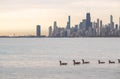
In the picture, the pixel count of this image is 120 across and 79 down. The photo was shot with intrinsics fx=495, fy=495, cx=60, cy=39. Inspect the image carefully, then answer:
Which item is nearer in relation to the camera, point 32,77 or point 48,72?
point 32,77

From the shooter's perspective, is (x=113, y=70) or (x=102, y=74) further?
(x=113, y=70)

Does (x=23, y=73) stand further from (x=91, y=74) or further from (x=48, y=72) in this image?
(x=91, y=74)

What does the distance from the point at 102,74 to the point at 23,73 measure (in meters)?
11.4

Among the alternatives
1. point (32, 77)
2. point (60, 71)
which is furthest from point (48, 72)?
point (32, 77)

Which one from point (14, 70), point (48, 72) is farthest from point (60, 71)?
point (14, 70)

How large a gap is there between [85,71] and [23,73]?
9.54 metres

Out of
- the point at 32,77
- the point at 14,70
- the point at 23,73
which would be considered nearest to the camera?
the point at 32,77

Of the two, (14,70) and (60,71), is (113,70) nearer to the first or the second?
(60,71)

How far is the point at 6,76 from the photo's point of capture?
6756cm

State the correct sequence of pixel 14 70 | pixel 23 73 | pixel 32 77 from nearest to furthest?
pixel 32 77
pixel 23 73
pixel 14 70

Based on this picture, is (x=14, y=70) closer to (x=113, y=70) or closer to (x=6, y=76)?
(x=6, y=76)

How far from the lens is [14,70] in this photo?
7581 centimetres

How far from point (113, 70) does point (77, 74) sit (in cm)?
801

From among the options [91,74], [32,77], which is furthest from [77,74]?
[32,77]
